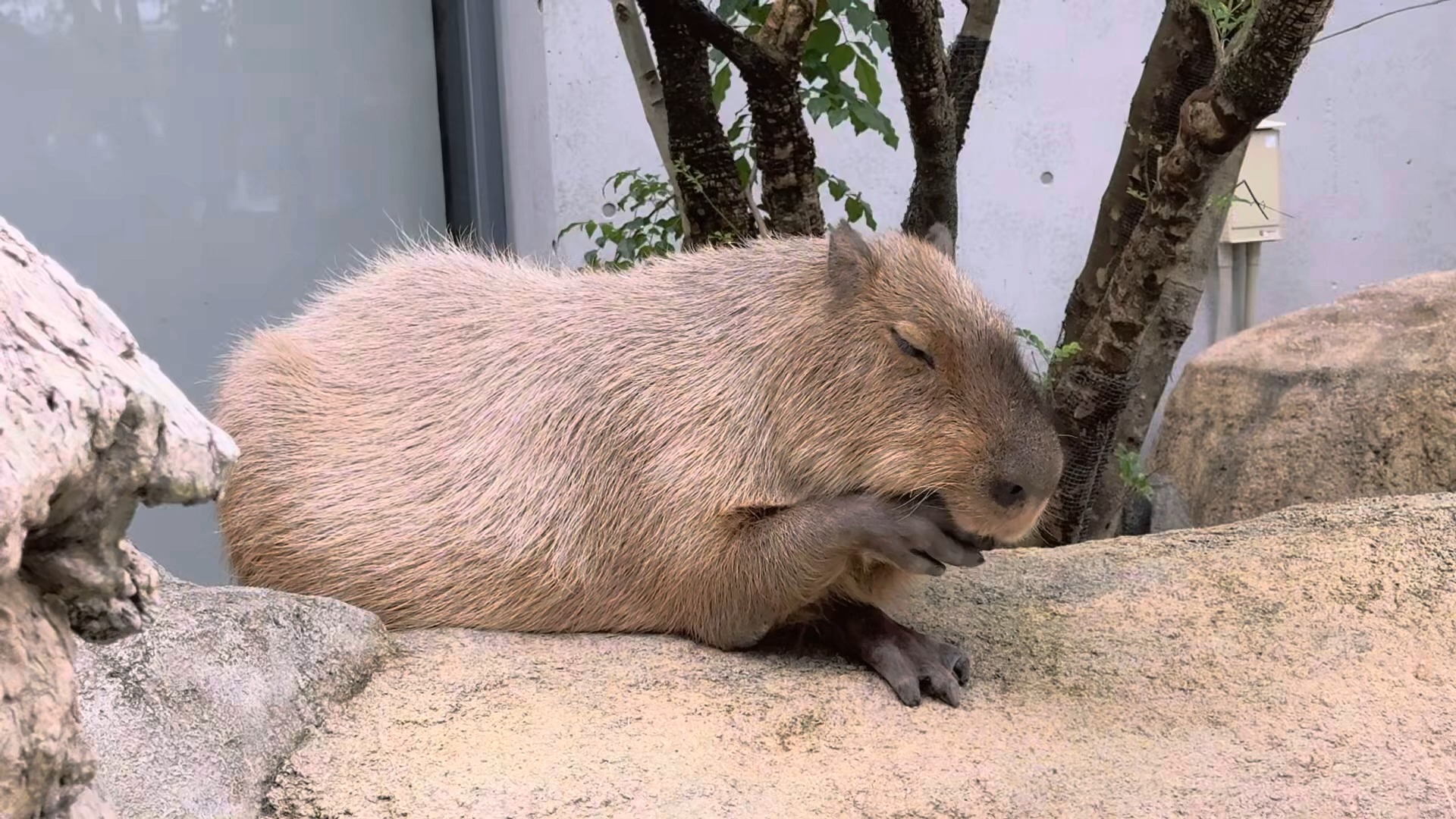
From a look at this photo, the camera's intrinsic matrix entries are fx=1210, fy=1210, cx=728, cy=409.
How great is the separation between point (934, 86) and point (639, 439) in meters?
1.31

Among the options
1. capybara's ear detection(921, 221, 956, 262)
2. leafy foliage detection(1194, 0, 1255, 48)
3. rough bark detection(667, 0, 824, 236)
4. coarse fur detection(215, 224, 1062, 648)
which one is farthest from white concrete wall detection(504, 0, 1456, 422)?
capybara's ear detection(921, 221, 956, 262)

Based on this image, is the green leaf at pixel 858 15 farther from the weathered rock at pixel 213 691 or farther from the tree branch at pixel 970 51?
the weathered rock at pixel 213 691

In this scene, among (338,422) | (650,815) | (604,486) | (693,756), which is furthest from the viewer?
(338,422)

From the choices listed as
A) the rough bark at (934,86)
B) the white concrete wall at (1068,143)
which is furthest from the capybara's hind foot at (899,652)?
the white concrete wall at (1068,143)

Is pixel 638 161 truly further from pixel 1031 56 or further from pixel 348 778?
pixel 348 778

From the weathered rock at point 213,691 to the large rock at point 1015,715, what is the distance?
55 mm

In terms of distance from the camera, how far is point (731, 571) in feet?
6.89

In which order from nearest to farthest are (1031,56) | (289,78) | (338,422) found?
1. (338,422)
2. (289,78)
3. (1031,56)

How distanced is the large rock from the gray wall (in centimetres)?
169

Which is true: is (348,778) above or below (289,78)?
below

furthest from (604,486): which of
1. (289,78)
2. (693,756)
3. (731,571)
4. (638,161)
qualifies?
(638,161)

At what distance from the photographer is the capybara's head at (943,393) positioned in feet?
6.31

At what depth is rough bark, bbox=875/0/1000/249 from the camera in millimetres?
2838

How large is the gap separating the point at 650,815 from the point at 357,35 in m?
3.33
